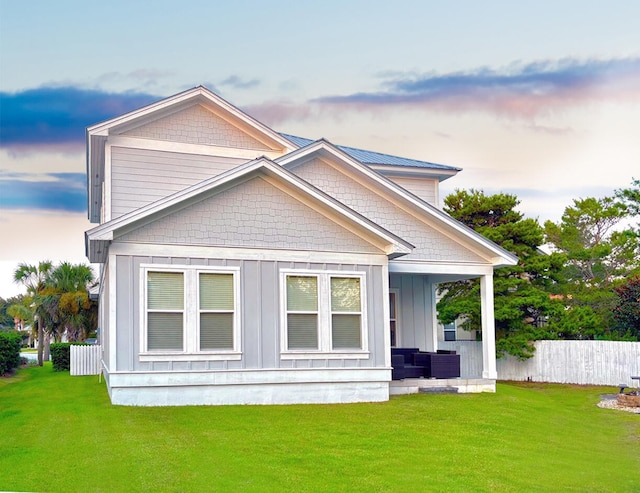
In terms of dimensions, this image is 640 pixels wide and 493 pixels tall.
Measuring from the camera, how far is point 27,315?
44.4 m

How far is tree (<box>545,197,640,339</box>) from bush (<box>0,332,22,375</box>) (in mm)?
20191

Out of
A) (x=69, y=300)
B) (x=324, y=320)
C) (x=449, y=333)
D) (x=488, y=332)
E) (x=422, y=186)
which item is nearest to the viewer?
(x=324, y=320)

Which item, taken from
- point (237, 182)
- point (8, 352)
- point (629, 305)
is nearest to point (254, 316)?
point (237, 182)

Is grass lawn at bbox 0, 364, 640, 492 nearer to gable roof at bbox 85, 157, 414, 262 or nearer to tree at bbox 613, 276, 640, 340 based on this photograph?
gable roof at bbox 85, 157, 414, 262

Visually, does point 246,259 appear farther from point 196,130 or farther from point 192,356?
point 196,130

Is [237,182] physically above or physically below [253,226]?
above

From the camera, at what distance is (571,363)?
26328 millimetres

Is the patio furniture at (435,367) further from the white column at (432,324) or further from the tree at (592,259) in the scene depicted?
the tree at (592,259)

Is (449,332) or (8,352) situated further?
(449,332)

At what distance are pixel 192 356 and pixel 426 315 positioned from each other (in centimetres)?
879

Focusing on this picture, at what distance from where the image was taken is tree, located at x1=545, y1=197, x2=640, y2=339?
28.5 m

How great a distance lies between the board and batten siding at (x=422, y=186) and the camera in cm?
2208

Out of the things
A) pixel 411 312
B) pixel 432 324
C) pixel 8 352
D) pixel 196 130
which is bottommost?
pixel 8 352

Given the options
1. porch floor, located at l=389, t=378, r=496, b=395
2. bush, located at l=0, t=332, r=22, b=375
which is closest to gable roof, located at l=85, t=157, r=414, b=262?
porch floor, located at l=389, t=378, r=496, b=395
